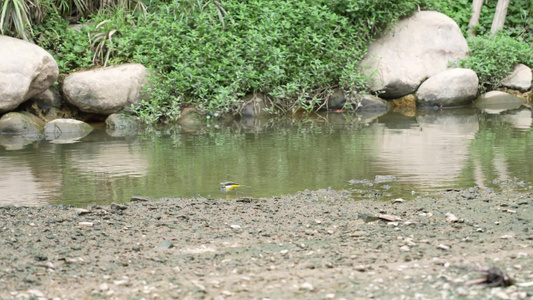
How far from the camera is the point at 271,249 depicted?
3.82 metres

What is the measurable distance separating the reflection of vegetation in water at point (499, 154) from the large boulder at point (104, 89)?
594cm

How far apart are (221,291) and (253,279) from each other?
0.73ft

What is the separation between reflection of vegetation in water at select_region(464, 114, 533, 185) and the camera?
6255 mm

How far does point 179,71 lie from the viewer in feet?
38.1

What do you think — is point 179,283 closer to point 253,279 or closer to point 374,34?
point 253,279

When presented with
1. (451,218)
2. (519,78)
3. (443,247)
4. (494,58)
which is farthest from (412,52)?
(443,247)

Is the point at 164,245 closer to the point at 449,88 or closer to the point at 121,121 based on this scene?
the point at 121,121

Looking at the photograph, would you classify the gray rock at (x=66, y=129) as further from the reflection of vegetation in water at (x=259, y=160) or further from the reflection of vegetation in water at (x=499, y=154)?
the reflection of vegetation in water at (x=499, y=154)

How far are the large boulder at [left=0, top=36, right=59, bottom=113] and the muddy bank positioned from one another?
6.02 metres

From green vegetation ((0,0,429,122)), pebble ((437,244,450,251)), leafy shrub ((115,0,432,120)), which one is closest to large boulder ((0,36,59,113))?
green vegetation ((0,0,429,122))

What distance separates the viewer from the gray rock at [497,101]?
1330 centimetres

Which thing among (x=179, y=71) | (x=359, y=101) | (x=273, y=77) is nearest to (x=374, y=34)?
(x=359, y=101)

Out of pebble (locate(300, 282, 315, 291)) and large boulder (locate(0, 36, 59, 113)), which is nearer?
pebble (locate(300, 282, 315, 291))

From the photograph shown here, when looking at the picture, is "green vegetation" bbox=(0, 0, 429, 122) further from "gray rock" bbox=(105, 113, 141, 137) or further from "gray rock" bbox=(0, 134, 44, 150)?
"gray rock" bbox=(0, 134, 44, 150)
